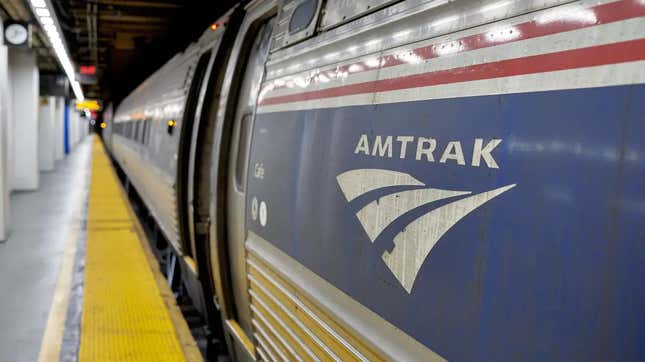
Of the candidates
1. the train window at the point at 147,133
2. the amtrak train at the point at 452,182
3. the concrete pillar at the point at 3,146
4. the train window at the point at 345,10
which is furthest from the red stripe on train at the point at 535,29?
the train window at the point at 147,133

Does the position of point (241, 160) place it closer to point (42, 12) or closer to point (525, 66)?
point (525, 66)

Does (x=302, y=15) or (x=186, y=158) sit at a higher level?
(x=302, y=15)

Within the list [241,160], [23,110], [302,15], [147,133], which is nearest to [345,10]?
[302,15]

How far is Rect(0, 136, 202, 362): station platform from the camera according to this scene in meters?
4.03

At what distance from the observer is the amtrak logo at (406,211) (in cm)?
156

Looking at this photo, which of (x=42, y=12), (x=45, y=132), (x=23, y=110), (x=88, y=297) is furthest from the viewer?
(x=45, y=132)

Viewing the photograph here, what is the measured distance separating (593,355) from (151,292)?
173 inches

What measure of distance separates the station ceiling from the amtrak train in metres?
5.53

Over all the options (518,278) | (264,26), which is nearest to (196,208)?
(264,26)

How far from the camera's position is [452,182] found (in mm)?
1573

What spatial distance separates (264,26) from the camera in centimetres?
404

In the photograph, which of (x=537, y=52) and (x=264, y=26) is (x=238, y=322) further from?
(x=537, y=52)

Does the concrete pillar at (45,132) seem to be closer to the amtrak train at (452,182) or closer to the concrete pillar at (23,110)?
the concrete pillar at (23,110)

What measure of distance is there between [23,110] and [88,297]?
1011cm
